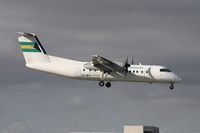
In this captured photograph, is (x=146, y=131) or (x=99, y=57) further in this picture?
(x=146, y=131)

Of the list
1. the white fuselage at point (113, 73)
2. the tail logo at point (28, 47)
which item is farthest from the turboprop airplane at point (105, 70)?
the tail logo at point (28, 47)

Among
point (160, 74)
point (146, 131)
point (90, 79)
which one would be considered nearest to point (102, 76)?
point (90, 79)

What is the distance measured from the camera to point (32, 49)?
100 meters

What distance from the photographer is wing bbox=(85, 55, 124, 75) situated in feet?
309

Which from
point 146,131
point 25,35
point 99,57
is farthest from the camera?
point 146,131

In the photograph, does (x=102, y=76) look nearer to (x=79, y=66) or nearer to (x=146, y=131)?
(x=79, y=66)

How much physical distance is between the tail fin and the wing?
7.80 m

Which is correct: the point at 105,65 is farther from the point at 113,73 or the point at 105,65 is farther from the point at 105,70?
the point at 113,73

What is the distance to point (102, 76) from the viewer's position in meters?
95.6

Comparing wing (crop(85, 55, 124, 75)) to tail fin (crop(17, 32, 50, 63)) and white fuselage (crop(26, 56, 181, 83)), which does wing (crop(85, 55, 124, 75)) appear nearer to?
white fuselage (crop(26, 56, 181, 83))

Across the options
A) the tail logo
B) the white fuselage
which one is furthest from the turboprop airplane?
the tail logo

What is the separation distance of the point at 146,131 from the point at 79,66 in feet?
191

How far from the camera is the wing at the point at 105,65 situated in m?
94.1

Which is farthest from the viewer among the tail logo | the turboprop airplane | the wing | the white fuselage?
the tail logo
